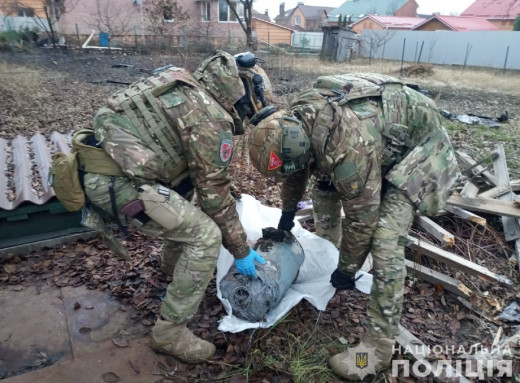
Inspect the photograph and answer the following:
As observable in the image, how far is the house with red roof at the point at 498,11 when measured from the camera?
38.4 meters

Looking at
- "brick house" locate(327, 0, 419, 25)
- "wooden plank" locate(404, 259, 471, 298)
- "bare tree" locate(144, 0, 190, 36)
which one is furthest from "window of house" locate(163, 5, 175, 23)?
"brick house" locate(327, 0, 419, 25)

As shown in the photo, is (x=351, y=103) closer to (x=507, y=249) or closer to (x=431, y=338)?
(x=431, y=338)

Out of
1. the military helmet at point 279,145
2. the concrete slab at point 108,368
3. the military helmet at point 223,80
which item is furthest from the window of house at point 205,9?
the concrete slab at point 108,368

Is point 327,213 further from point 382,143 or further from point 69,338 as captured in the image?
point 69,338

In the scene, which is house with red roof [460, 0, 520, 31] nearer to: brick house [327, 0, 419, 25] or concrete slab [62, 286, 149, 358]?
brick house [327, 0, 419, 25]

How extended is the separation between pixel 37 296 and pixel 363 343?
250 centimetres

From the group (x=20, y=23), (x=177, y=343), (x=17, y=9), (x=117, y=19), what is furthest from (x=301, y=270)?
(x=17, y=9)

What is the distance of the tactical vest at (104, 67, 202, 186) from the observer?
2.31 metres

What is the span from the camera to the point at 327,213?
346 centimetres

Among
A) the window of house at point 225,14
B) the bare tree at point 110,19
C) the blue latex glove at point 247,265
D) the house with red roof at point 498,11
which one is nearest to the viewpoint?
the blue latex glove at point 247,265

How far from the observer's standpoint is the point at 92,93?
9.50 meters

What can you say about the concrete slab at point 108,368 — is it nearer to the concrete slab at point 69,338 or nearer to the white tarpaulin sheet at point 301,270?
the concrete slab at point 69,338

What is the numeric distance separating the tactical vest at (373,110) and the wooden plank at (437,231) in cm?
124

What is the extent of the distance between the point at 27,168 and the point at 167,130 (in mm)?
2213
